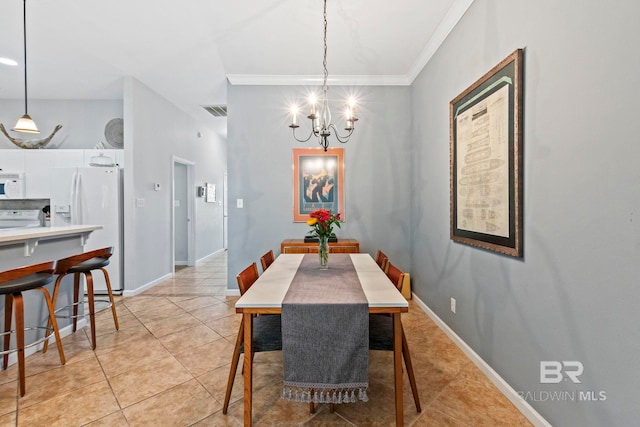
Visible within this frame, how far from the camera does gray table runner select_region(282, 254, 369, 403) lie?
4.66ft

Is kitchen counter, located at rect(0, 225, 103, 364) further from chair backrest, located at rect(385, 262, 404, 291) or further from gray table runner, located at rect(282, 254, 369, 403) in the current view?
chair backrest, located at rect(385, 262, 404, 291)

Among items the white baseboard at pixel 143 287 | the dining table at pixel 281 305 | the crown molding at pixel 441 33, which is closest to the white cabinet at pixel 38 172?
the white baseboard at pixel 143 287

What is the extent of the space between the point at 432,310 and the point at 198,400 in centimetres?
233

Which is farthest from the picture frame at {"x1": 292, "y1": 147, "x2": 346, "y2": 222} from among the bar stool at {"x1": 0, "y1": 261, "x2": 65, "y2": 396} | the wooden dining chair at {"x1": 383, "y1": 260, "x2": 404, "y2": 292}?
the bar stool at {"x1": 0, "y1": 261, "x2": 65, "y2": 396}

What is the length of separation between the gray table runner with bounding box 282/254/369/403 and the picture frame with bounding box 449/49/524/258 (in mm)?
1081

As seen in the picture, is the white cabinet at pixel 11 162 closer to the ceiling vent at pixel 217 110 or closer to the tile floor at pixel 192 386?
the ceiling vent at pixel 217 110

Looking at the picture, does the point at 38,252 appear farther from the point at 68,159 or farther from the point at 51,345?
the point at 68,159

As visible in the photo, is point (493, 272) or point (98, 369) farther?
point (98, 369)

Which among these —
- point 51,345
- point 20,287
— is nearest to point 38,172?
point 51,345

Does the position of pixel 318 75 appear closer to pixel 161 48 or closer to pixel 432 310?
pixel 161 48

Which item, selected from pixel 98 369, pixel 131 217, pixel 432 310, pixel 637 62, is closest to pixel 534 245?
pixel 637 62

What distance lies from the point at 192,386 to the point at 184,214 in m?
4.46

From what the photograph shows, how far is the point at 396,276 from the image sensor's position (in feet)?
5.98

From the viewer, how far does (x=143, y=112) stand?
4051 millimetres
